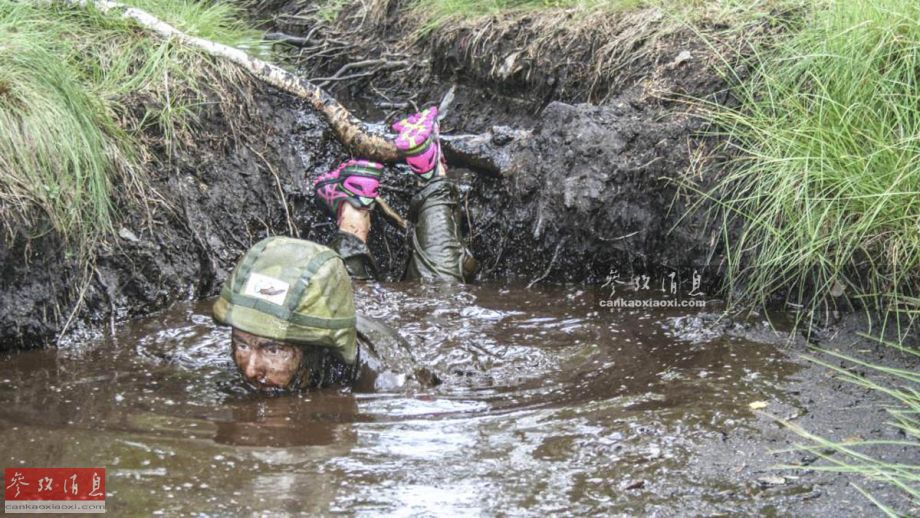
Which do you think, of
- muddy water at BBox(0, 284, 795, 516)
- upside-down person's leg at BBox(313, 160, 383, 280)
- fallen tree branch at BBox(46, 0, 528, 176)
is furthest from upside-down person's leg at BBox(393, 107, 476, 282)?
muddy water at BBox(0, 284, 795, 516)

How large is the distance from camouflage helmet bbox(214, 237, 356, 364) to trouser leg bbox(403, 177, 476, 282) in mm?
1825

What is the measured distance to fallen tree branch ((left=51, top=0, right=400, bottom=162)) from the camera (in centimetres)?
587

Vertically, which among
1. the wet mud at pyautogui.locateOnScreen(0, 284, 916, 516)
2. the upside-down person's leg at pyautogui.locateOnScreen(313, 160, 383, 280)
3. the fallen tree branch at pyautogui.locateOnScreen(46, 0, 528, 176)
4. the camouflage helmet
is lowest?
the wet mud at pyautogui.locateOnScreen(0, 284, 916, 516)

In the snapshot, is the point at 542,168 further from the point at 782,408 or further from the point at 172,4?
the point at 172,4

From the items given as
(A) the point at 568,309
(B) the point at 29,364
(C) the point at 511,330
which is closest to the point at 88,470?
(B) the point at 29,364

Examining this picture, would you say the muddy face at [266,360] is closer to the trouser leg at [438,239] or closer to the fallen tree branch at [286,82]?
the trouser leg at [438,239]

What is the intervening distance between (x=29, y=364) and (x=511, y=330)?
88.0 inches

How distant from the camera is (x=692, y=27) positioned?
5426 millimetres

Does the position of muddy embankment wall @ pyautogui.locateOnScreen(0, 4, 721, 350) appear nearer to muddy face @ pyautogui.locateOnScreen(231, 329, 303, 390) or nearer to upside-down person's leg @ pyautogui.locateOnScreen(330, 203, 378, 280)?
upside-down person's leg @ pyautogui.locateOnScreen(330, 203, 378, 280)

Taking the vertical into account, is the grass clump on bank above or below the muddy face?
above

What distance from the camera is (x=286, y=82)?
604 centimetres

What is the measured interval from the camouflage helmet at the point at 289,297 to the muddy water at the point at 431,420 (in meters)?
0.32

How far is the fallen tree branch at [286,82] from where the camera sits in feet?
19.2

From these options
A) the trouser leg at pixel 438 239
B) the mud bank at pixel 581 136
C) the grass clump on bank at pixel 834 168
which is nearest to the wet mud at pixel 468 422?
the grass clump on bank at pixel 834 168
